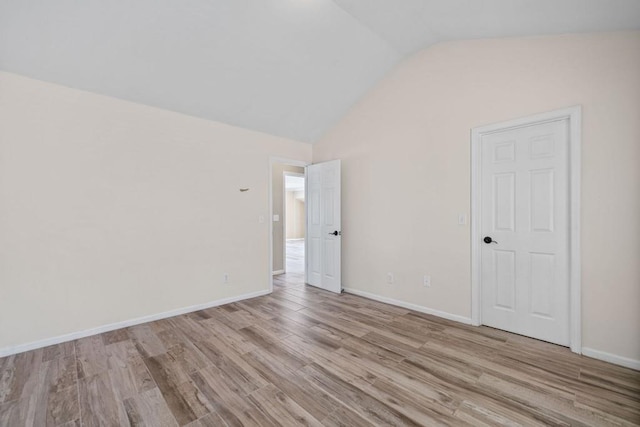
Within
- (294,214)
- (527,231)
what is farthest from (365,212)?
(294,214)

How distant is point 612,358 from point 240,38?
448cm

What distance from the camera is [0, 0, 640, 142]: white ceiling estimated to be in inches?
87.3

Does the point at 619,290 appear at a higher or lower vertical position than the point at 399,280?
higher

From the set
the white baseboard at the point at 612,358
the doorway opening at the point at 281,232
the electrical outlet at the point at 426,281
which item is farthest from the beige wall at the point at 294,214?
the white baseboard at the point at 612,358

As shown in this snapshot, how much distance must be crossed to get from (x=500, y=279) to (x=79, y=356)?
166 inches

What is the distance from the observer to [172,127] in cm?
344

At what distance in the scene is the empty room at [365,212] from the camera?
201cm

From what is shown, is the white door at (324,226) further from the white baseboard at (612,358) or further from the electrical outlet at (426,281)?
the white baseboard at (612,358)

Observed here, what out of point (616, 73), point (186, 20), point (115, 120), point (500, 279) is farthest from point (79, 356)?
point (616, 73)

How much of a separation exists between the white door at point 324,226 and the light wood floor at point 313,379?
1.41 metres

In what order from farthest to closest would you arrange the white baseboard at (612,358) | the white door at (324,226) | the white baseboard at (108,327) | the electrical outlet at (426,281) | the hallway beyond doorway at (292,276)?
1. the hallway beyond doorway at (292,276)
2. the white door at (324,226)
3. the electrical outlet at (426,281)
4. the white baseboard at (108,327)
5. the white baseboard at (612,358)

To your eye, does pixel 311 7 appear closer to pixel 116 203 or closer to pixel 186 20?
pixel 186 20

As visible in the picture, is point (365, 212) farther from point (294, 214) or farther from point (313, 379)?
point (294, 214)

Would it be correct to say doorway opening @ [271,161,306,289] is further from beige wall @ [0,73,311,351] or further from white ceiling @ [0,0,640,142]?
white ceiling @ [0,0,640,142]
